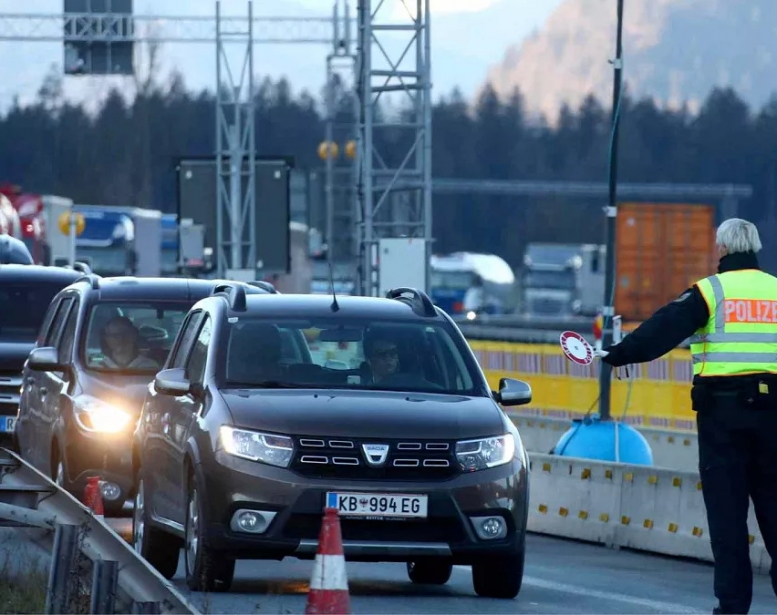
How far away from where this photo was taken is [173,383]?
9.69 meters

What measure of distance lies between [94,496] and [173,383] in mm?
1572

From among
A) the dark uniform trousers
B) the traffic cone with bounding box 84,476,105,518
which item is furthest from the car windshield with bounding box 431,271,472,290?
the dark uniform trousers

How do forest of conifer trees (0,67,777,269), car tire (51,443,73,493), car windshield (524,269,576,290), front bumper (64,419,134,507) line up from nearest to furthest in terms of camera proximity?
front bumper (64,419,134,507) → car tire (51,443,73,493) → car windshield (524,269,576,290) → forest of conifer trees (0,67,777,269)

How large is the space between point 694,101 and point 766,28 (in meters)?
14.7

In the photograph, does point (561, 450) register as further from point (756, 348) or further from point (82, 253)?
point (82, 253)

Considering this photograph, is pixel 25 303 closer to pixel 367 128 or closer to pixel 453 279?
pixel 367 128

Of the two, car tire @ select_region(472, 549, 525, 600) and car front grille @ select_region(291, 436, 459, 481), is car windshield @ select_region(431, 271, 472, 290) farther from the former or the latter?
car front grille @ select_region(291, 436, 459, 481)

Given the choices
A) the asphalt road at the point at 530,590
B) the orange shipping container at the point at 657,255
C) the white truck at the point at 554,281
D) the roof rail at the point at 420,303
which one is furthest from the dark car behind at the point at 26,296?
the white truck at the point at 554,281

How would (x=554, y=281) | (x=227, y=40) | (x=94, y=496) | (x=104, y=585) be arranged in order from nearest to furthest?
(x=104, y=585), (x=94, y=496), (x=227, y=40), (x=554, y=281)

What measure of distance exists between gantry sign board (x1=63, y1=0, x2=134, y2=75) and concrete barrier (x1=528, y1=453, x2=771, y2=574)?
123ft

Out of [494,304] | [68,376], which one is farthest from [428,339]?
[494,304]

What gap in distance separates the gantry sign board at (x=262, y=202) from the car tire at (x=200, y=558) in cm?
3100

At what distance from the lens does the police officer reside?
816cm

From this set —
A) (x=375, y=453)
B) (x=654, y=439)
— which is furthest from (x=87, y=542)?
(x=654, y=439)
